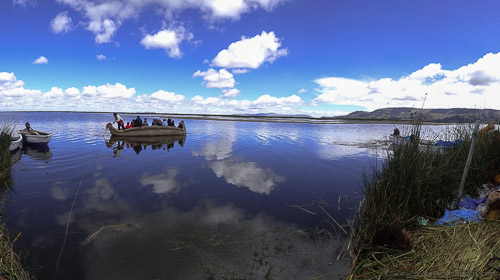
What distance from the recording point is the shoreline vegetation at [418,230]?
369 centimetres

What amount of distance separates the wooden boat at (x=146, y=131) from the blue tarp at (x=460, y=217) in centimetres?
2197

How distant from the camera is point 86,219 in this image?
5949 mm

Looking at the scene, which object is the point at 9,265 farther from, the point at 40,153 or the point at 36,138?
the point at 36,138

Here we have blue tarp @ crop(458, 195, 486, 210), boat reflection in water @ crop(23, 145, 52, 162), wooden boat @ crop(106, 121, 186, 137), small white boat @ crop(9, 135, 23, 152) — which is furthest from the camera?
wooden boat @ crop(106, 121, 186, 137)

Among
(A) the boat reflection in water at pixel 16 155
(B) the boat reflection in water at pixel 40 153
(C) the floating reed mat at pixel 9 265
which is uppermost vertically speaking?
(C) the floating reed mat at pixel 9 265

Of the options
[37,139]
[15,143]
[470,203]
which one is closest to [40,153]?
[15,143]

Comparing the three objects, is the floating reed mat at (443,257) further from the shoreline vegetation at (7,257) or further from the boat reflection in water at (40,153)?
the boat reflection in water at (40,153)

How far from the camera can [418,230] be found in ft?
16.4

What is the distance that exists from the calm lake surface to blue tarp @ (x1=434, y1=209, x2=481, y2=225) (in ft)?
7.04

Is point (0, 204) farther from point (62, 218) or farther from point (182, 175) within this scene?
point (182, 175)

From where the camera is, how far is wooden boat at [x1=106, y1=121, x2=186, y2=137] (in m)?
21.1

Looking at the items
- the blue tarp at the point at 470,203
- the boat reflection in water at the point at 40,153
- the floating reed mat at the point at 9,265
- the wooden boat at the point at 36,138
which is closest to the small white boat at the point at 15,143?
the boat reflection in water at the point at 40,153

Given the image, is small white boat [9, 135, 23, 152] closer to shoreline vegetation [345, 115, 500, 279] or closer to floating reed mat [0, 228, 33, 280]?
floating reed mat [0, 228, 33, 280]

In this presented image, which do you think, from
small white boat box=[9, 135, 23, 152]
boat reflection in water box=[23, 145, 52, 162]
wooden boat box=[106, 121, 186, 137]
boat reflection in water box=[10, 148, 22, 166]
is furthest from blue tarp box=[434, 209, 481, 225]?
wooden boat box=[106, 121, 186, 137]
